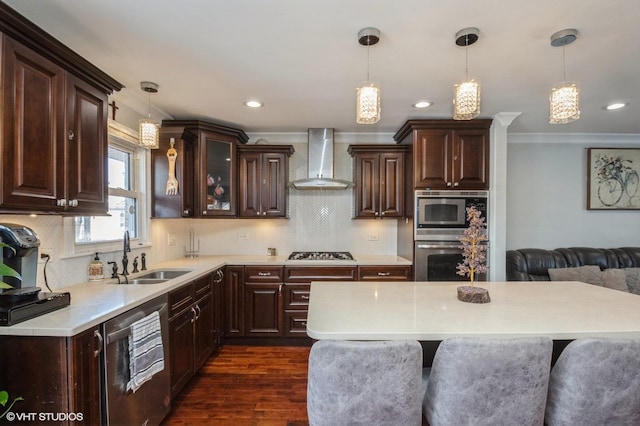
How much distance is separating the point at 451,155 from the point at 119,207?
3253 millimetres

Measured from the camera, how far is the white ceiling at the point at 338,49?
61.7 inches

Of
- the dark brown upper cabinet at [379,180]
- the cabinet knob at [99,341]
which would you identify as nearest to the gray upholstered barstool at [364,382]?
the cabinet knob at [99,341]

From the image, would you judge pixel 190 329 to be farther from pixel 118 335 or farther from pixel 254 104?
pixel 254 104

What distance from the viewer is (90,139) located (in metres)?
1.87

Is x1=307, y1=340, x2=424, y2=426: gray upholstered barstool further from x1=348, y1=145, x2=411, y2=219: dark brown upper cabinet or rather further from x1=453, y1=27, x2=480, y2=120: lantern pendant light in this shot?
x1=348, y1=145, x2=411, y2=219: dark brown upper cabinet

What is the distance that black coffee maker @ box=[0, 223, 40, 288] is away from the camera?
143 centimetres

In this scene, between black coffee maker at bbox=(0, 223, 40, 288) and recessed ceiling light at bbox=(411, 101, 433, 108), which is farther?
recessed ceiling light at bbox=(411, 101, 433, 108)

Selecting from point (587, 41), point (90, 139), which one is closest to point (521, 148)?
point (587, 41)

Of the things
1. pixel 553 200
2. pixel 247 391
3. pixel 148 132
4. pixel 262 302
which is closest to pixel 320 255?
pixel 262 302

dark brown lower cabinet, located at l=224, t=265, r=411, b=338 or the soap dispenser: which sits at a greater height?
the soap dispenser

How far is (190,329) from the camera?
2.49 m

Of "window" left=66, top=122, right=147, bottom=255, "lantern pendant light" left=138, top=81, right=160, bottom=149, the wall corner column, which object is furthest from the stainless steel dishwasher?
the wall corner column

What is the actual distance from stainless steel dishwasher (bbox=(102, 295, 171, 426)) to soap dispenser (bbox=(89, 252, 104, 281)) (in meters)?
0.66

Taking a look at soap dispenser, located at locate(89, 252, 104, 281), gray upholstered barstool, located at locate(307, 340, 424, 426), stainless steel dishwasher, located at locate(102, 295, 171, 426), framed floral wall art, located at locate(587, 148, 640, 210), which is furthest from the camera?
framed floral wall art, located at locate(587, 148, 640, 210)
